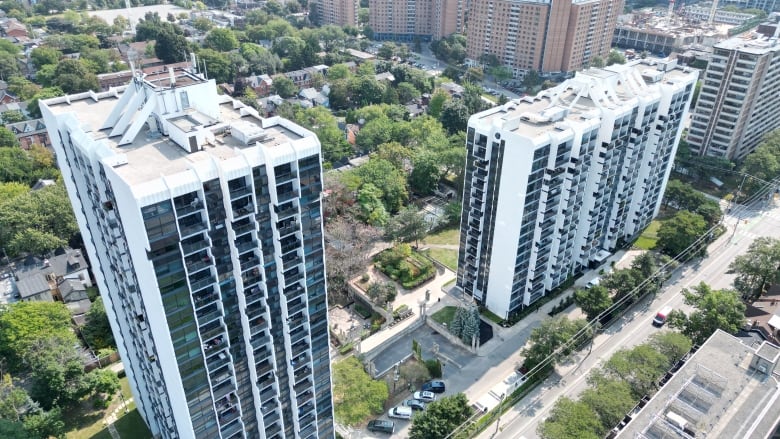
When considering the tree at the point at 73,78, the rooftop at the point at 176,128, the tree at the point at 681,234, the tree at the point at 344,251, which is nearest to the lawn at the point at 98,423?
the tree at the point at 344,251

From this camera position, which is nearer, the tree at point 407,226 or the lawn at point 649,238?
the tree at point 407,226

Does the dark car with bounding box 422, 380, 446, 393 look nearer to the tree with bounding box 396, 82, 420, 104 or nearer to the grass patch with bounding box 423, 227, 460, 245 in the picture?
the grass patch with bounding box 423, 227, 460, 245

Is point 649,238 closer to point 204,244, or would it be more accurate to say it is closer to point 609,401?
point 609,401

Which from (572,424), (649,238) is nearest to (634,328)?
(649,238)

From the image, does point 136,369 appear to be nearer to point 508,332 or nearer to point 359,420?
point 359,420

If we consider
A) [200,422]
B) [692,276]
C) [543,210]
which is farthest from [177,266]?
[692,276]

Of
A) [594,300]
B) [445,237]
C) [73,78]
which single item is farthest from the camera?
[73,78]

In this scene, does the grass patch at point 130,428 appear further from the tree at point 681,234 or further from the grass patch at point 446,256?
the tree at point 681,234
